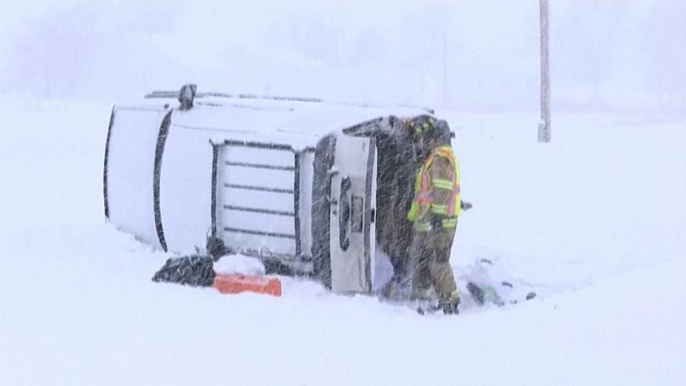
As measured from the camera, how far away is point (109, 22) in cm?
8075

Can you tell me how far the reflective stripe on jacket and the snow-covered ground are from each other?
80 cm

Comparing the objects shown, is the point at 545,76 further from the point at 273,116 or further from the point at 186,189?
the point at 186,189

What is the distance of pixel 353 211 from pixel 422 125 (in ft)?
3.48

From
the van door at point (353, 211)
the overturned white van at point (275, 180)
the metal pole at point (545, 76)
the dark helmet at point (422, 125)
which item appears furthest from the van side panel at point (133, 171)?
the metal pole at point (545, 76)

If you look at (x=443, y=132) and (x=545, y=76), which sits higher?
(x=545, y=76)

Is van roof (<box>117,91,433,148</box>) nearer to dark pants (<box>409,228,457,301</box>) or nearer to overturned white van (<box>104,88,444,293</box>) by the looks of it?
overturned white van (<box>104,88,444,293</box>)

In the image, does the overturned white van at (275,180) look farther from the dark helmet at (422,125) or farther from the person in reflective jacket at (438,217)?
the person in reflective jacket at (438,217)

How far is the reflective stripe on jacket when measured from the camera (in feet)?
28.0

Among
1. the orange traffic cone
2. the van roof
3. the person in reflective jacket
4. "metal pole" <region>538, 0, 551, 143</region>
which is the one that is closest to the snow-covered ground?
the orange traffic cone

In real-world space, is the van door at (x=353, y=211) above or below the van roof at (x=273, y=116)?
below

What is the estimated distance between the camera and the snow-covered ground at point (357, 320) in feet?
19.5

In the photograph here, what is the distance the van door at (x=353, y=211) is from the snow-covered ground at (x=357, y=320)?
0.29 meters

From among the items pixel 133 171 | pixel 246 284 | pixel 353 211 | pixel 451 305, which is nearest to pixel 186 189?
pixel 133 171

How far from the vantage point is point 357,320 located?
7.45 m
